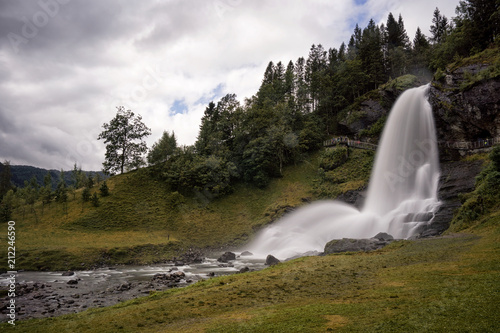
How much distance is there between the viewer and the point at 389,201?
3994 cm

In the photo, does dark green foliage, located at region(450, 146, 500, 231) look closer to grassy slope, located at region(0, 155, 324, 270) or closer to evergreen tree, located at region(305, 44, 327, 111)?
grassy slope, located at region(0, 155, 324, 270)

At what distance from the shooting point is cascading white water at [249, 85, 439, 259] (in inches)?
1342

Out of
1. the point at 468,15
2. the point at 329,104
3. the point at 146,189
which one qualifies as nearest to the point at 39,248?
the point at 146,189

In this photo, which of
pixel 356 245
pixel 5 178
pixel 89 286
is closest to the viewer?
pixel 89 286

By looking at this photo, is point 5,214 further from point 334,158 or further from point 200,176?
point 334,158

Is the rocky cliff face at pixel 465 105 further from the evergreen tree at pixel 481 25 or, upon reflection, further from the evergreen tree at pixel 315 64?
the evergreen tree at pixel 315 64

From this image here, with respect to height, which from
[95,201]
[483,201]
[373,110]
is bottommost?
[483,201]

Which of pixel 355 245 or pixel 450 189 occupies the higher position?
pixel 450 189

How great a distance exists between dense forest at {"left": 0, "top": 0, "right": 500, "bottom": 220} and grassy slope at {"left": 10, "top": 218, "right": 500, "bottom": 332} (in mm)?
39905

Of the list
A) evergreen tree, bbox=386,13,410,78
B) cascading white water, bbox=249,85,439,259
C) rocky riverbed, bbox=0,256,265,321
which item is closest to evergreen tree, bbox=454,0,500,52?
cascading white water, bbox=249,85,439,259

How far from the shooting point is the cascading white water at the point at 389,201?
3409cm

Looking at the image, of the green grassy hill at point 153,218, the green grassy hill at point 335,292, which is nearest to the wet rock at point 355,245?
the green grassy hill at point 335,292

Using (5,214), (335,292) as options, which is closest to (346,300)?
(335,292)

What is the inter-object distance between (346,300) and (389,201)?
3395 cm
